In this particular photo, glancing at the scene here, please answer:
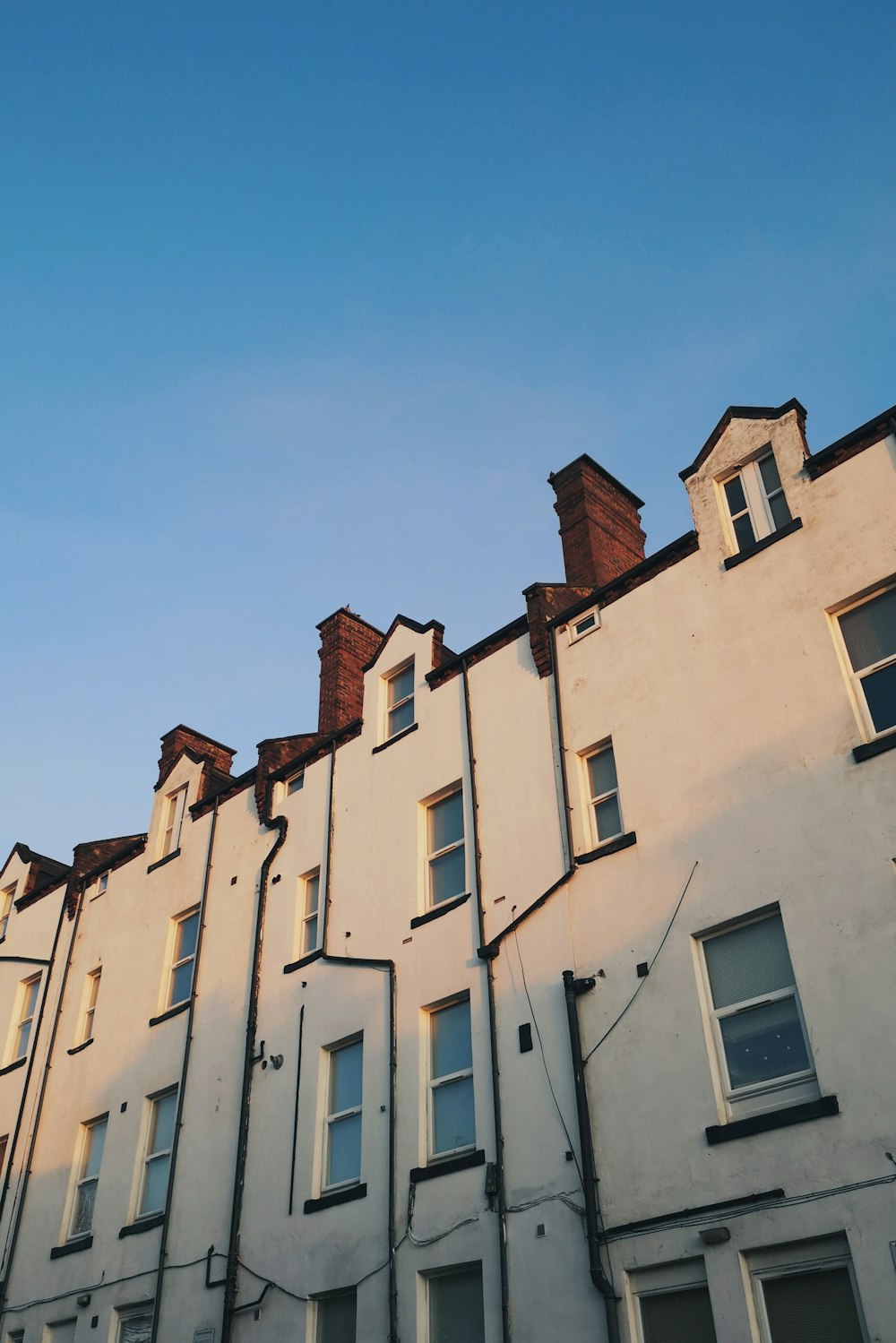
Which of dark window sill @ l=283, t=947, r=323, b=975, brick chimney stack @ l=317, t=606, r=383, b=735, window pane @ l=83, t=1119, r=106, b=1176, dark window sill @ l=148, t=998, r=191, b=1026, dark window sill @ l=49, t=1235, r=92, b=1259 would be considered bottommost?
dark window sill @ l=49, t=1235, r=92, b=1259

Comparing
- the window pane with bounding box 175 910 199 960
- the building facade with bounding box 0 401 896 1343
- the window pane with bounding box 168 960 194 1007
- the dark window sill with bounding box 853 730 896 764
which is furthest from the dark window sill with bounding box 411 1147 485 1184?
the window pane with bounding box 175 910 199 960

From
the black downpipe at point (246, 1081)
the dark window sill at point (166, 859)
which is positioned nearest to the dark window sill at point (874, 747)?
the black downpipe at point (246, 1081)

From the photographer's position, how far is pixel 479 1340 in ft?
47.0

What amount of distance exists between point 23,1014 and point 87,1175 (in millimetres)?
5931

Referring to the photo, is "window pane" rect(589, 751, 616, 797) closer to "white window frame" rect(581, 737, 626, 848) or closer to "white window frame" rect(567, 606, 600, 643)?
"white window frame" rect(581, 737, 626, 848)

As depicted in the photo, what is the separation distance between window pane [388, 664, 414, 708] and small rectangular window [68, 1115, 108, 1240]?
9.96 metres

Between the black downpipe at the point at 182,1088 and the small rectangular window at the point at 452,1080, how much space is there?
241 inches

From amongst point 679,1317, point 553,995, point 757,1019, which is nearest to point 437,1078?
point 553,995

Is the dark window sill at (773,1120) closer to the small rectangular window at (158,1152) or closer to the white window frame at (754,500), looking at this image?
the white window frame at (754,500)

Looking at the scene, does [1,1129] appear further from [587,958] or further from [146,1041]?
[587,958]

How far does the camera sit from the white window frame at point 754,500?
53.9 ft

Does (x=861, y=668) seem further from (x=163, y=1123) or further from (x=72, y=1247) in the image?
(x=72, y=1247)

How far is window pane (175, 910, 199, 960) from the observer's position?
2342 cm

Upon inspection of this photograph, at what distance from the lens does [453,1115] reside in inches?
634
